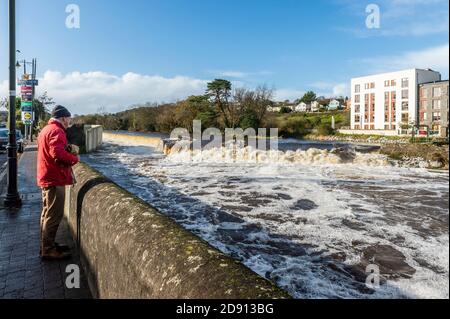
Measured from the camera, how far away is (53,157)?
504 cm

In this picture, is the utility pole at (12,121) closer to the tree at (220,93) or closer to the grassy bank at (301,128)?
the grassy bank at (301,128)

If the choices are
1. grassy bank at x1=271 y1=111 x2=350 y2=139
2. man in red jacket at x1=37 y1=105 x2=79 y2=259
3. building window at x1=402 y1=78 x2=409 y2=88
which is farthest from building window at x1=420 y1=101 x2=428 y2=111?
man in red jacket at x1=37 y1=105 x2=79 y2=259

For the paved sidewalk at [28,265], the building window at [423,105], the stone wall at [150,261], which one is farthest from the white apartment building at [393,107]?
the stone wall at [150,261]

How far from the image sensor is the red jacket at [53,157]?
503cm

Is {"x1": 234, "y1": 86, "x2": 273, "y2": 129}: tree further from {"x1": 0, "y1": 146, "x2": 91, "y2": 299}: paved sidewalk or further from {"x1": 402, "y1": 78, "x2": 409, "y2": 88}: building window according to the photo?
{"x1": 0, "y1": 146, "x2": 91, "y2": 299}: paved sidewalk

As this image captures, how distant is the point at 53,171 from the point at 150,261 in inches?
127

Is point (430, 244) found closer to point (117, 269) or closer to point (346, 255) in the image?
point (346, 255)

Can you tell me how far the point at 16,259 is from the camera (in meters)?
5.35

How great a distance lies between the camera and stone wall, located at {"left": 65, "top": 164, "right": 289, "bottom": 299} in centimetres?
213

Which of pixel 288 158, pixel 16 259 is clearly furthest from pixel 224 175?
pixel 16 259

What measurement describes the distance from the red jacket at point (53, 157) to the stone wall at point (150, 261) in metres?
0.85

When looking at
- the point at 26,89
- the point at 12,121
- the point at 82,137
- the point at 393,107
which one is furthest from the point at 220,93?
the point at 12,121

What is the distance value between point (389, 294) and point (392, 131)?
62491mm

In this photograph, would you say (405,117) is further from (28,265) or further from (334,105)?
(28,265)
